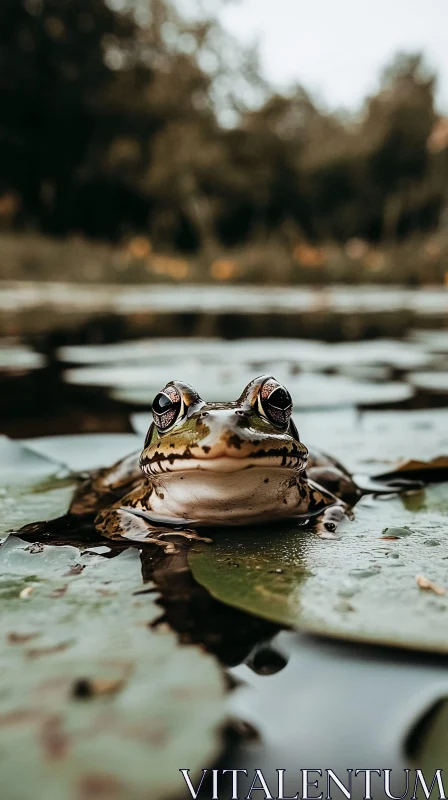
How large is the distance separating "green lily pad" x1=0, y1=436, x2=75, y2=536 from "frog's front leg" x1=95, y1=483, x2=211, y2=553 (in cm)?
12

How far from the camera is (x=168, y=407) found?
5.19ft

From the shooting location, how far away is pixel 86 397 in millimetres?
3197

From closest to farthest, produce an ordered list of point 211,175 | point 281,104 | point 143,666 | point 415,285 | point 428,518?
point 143,666 → point 428,518 → point 415,285 → point 211,175 → point 281,104

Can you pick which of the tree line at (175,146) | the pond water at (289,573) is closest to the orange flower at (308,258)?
the tree line at (175,146)

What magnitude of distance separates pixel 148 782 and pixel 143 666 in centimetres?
21

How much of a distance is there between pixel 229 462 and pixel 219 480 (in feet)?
0.25

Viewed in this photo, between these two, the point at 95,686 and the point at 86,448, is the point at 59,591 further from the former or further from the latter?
the point at 86,448

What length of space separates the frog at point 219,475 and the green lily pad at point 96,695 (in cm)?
30

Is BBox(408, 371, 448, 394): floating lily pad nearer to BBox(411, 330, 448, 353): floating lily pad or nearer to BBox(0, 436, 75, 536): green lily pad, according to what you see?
BBox(411, 330, 448, 353): floating lily pad

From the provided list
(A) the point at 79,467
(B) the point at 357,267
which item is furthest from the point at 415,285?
(A) the point at 79,467

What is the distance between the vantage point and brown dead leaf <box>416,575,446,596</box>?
1135mm

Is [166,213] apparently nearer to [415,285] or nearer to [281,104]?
[281,104]

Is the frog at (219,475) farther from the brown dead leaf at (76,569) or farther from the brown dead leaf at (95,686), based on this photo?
the brown dead leaf at (95,686)

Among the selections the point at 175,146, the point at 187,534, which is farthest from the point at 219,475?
the point at 175,146
